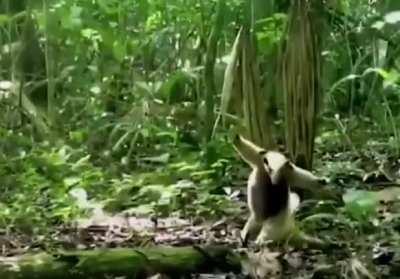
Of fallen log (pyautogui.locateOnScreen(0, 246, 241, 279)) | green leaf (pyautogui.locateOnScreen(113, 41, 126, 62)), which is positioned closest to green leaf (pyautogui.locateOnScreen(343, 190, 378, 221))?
fallen log (pyautogui.locateOnScreen(0, 246, 241, 279))

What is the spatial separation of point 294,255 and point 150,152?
184 cm

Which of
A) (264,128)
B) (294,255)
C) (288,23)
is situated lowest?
(294,255)

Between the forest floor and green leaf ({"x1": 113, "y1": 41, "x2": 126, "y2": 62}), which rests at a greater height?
green leaf ({"x1": 113, "y1": 41, "x2": 126, "y2": 62})

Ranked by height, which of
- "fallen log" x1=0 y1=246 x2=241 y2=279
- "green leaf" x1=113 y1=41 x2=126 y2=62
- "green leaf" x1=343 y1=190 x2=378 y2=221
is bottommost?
"fallen log" x1=0 y1=246 x2=241 y2=279

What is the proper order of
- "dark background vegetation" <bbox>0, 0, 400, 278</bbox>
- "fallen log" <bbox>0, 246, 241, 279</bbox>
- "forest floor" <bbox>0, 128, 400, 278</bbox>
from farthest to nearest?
"dark background vegetation" <bbox>0, 0, 400, 278</bbox>, "forest floor" <bbox>0, 128, 400, 278</bbox>, "fallen log" <bbox>0, 246, 241, 279</bbox>

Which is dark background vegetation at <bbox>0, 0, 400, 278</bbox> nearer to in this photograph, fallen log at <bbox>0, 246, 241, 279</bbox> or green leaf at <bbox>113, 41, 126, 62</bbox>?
green leaf at <bbox>113, 41, 126, 62</bbox>

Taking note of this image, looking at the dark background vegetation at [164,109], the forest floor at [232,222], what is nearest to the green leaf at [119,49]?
the dark background vegetation at [164,109]

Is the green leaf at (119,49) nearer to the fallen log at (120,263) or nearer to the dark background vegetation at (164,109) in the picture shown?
the dark background vegetation at (164,109)

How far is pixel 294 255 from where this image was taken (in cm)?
362

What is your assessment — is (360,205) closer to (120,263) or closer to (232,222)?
Result: (232,222)

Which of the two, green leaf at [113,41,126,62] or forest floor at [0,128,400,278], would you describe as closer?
forest floor at [0,128,400,278]

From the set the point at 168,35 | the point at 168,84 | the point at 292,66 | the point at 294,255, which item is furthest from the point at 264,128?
the point at 168,35

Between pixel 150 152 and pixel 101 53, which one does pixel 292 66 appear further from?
pixel 101 53

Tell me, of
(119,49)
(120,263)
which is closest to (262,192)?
(120,263)
